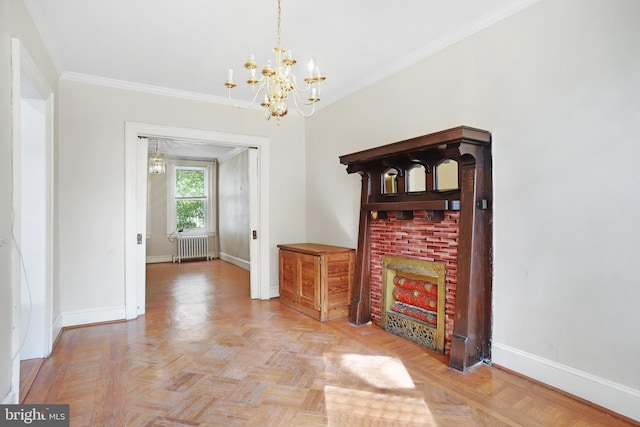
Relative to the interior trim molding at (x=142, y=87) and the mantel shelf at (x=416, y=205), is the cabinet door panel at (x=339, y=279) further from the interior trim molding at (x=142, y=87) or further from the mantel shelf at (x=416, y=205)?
the interior trim molding at (x=142, y=87)

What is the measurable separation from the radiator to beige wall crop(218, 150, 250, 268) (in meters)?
0.42

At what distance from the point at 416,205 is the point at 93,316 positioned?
3.69 meters

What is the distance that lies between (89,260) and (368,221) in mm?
Answer: 3134

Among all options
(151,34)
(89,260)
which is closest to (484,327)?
(151,34)

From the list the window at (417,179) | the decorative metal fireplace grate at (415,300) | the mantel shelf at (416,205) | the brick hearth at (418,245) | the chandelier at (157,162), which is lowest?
the decorative metal fireplace grate at (415,300)

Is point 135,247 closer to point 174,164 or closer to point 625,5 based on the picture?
point 625,5

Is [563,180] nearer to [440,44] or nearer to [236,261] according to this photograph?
[440,44]

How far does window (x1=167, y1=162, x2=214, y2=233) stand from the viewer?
880cm

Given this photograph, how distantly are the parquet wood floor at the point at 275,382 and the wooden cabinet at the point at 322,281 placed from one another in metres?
0.24

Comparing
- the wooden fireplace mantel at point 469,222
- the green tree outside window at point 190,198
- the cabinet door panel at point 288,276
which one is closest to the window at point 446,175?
the wooden fireplace mantel at point 469,222

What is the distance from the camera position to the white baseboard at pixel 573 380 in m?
1.96

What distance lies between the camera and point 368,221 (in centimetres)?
363

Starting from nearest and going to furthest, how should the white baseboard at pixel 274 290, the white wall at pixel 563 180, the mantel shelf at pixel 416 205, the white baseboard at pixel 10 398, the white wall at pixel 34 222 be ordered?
the white baseboard at pixel 10 398 → the white wall at pixel 563 180 → the mantel shelf at pixel 416 205 → the white wall at pixel 34 222 → the white baseboard at pixel 274 290

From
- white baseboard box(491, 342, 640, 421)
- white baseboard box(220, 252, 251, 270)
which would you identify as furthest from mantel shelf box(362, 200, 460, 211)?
white baseboard box(220, 252, 251, 270)
